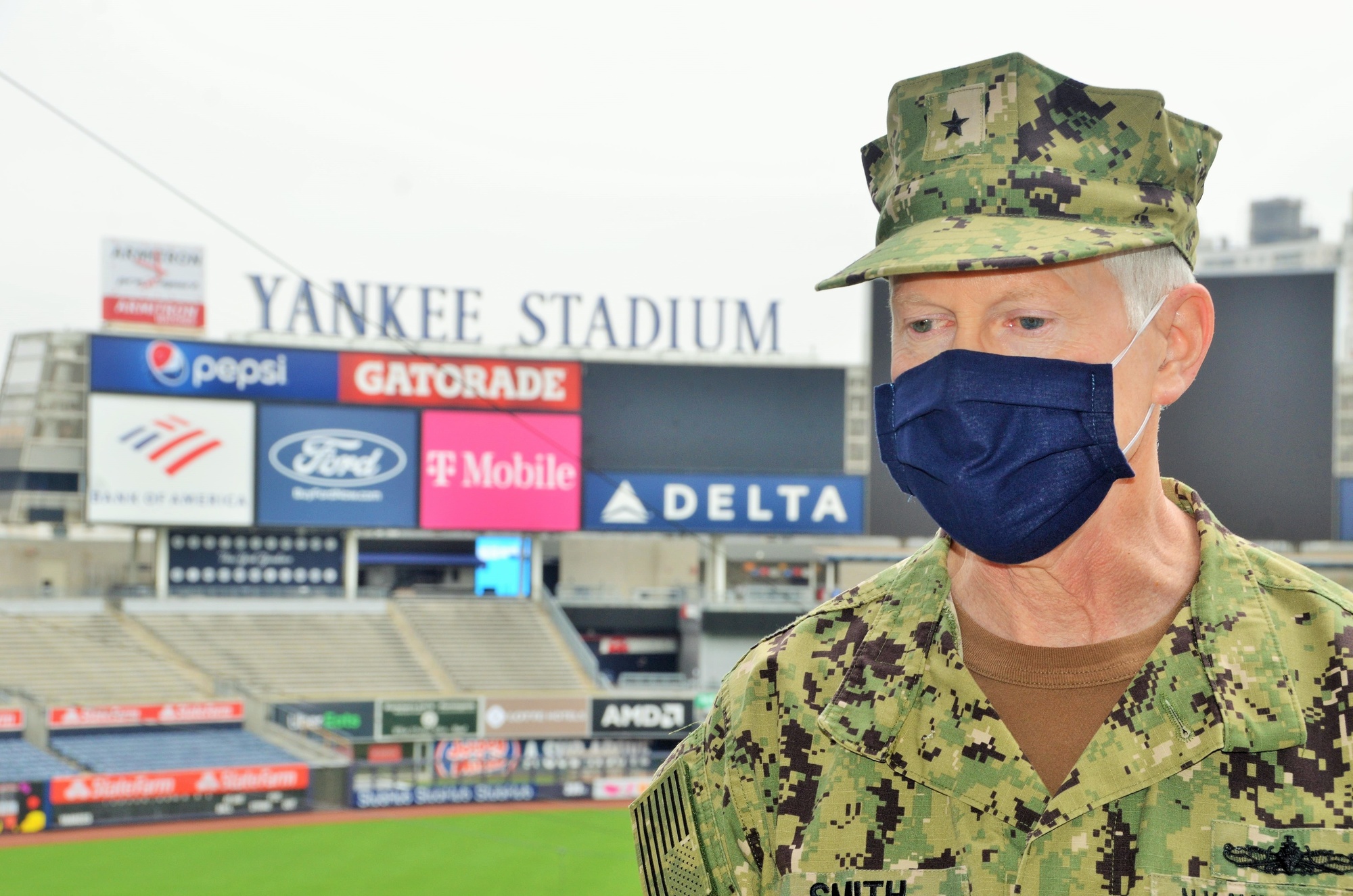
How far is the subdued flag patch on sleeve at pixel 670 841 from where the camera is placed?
208 cm

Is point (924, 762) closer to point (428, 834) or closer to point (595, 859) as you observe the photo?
point (595, 859)

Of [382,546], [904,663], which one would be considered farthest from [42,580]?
[904,663]

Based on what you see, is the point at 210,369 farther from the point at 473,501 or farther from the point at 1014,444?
the point at 1014,444

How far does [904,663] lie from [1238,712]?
491mm

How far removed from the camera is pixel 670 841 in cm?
212

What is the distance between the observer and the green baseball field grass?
61.4 feet

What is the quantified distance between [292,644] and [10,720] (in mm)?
8540

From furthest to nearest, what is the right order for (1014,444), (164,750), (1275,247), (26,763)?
(1275,247) < (164,750) < (26,763) < (1014,444)

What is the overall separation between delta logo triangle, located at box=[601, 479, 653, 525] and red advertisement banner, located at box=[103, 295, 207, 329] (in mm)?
12286

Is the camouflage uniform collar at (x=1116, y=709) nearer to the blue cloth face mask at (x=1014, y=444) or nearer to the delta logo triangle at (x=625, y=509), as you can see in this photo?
the blue cloth face mask at (x=1014, y=444)

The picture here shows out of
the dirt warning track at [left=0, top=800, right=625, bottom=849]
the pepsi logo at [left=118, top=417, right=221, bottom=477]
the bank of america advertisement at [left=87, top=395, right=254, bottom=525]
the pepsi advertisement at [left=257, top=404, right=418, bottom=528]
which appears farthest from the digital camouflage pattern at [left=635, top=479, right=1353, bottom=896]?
the pepsi logo at [left=118, top=417, right=221, bottom=477]

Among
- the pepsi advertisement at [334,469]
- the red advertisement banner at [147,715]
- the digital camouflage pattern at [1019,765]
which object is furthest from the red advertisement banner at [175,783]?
the digital camouflage pattern at [1019,765]

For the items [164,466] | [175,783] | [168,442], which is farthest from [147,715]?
[168,442]

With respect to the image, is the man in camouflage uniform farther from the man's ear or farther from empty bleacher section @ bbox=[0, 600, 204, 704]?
empty bleacher section @ bbox=[0, 600, 204, 704]
